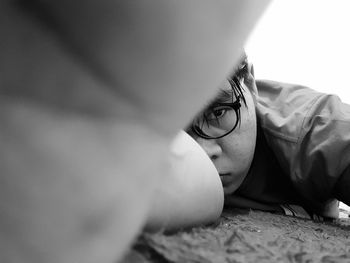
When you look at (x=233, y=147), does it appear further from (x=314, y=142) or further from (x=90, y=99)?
(x=90, y=99)

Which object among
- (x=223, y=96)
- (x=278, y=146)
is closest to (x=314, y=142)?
(x=278, y=146)

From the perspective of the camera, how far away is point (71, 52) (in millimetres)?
150

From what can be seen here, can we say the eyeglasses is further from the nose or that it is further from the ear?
the ear

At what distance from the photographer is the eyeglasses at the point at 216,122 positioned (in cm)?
60

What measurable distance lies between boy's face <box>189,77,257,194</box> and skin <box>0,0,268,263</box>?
0.43 m

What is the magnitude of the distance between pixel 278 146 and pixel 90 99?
1.88 ft

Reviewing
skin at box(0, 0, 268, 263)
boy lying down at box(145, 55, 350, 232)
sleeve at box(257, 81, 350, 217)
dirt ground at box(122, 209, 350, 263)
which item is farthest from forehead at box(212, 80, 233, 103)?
skin at box(0, 0, 268, 263)

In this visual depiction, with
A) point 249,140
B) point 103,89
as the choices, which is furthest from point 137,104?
point 249,140

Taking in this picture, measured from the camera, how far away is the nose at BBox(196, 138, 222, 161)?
0.60 m

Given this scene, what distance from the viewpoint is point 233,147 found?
→ 625 mm

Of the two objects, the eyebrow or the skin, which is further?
the eyebrow

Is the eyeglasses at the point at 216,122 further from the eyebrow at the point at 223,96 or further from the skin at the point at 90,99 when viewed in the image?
the skin at the point at 90,99

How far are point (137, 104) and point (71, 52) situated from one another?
3cm

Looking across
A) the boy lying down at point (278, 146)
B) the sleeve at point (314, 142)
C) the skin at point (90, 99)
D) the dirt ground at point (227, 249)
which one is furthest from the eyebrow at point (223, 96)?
the skin at point (90, 99)
